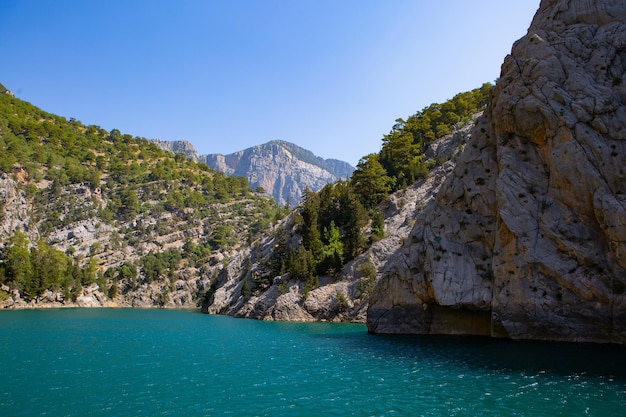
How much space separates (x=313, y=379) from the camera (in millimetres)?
25359

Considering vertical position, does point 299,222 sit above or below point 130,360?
above

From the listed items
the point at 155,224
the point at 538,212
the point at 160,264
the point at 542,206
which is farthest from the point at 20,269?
the point at 542,206

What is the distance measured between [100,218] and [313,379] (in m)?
160

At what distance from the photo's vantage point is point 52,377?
84.3 feet

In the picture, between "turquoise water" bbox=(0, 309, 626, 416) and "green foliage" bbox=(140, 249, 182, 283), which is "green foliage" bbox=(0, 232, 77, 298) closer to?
"green foliage" bbox=(140, 249, 182, 283)

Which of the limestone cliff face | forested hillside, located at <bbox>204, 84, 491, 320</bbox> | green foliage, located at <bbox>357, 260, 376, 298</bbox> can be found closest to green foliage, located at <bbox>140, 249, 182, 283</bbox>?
forested hillside, located at <bbox>204, 84, 491, 320</bbox>

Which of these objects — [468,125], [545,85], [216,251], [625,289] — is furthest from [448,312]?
[216,251]

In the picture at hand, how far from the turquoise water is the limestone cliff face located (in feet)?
11.4

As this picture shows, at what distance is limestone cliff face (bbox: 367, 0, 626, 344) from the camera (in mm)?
34000

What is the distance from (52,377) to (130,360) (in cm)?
663

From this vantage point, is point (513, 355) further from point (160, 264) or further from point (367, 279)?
point (160, 264)

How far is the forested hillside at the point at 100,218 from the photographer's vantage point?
437 ft

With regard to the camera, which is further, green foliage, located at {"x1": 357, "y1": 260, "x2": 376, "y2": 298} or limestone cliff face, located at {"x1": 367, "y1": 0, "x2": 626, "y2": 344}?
green foliage, located at {"x1": 357, "y1": 260, "x2": 376, "y2": 298}

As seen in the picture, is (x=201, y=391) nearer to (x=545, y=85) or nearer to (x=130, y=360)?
(x=130, y=360)
